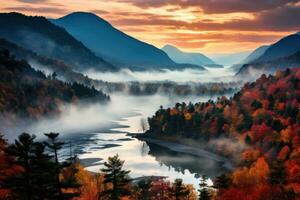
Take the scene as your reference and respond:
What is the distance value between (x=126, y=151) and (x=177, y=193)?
116837mm

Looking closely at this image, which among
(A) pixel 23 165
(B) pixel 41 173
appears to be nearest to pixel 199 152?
(B) pixel 41 173

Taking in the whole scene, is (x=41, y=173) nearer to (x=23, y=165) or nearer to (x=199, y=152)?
(x=23, y=165)

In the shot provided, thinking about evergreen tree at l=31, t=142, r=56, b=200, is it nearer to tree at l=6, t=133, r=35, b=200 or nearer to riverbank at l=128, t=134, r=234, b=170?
tree at l=6, t=133, r=35, b=200

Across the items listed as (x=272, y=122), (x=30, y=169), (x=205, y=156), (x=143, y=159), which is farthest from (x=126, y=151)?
(x=30, y=169)

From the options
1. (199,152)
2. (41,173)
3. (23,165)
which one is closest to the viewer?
(23,165)

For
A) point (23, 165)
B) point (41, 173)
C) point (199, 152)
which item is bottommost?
point (199, 152)

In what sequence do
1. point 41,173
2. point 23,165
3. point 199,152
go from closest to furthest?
point 23,165, point 41,173, point 199,152

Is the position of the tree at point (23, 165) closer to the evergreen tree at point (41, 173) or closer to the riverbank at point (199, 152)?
the evergreen tree at point (41, 173)

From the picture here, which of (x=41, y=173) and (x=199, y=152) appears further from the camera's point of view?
(x=199, y=152)

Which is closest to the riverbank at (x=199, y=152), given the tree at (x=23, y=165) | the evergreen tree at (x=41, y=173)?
the evergreen tree at (x=41, y=173)

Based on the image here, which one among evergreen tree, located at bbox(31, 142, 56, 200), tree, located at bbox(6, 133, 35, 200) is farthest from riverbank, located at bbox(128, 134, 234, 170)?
tree, located at bbox(6, 133, 35, 200)

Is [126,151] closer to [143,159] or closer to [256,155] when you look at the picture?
[143,159]

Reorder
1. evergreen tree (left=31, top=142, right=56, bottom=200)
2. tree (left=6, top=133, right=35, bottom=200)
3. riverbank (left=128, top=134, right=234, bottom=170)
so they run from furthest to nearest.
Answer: riverbank (left=128, top=134, right=234, bottom=170)
evergreen tree (left=31, top=142, right=56, bottom=200)
tree (left=6, top=133, right=35, bottom=200)

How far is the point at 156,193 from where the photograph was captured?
105 metres
